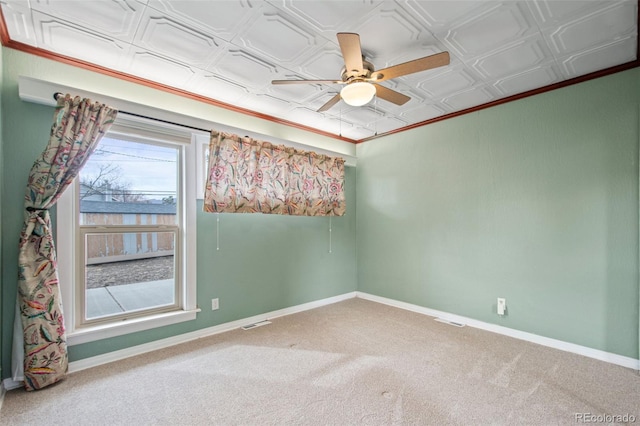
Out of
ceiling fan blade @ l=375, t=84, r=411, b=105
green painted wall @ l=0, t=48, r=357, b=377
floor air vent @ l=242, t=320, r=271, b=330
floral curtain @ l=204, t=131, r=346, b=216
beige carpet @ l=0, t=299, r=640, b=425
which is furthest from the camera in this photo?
floor air vent @ l=242, t=320, r=271, b=330

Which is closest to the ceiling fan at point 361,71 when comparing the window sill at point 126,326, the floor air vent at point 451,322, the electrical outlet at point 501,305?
the window sill at point 126,326

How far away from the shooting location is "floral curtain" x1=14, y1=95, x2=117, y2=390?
201 cm

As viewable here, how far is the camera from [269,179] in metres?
3.38

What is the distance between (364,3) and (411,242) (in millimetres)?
2865

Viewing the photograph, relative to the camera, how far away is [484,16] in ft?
6.06

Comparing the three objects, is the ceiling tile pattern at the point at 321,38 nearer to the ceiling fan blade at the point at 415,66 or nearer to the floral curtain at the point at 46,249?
the ceiling fan blade at the point at 415,66

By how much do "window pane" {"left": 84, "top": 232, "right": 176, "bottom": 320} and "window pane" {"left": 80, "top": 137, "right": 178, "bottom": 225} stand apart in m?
0.17

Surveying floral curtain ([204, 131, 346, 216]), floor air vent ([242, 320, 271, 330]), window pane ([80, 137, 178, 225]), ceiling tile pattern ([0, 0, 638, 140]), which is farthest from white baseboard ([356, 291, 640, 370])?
window pane ([80, 137, 178, 225])

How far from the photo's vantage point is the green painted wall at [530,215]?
245cm

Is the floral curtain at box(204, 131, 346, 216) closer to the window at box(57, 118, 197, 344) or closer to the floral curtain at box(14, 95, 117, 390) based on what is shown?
the window at box(57, 118, 197, 344)

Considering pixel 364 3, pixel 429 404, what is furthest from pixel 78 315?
pixel 364 3

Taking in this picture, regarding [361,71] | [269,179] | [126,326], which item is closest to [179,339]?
[126,326]

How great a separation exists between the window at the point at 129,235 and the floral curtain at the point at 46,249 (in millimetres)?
170

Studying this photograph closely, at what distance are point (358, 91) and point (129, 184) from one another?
7.25 feet
